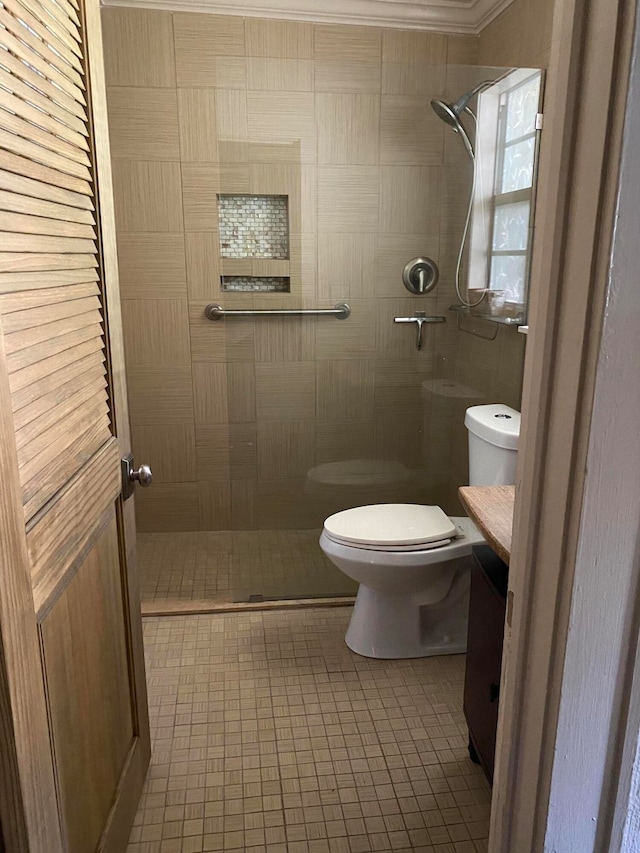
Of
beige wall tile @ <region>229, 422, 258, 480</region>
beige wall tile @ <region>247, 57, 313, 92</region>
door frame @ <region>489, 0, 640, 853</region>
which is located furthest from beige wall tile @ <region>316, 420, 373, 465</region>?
door frame @ <region>489, 0, 640, 853</region>

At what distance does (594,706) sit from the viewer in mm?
694

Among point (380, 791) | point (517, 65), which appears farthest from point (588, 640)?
point (517, 65)

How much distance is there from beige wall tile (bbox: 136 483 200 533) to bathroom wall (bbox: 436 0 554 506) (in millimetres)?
1224

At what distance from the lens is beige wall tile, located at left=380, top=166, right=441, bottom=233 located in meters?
2.46

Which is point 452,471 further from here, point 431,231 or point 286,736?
point 286,736

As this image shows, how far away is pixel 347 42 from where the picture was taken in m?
2.67

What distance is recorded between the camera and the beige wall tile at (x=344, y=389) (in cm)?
260

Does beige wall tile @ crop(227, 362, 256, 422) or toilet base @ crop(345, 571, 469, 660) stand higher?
beige wall tile @ crop(227, 362, 256, 422)

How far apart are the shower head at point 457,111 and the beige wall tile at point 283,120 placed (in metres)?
0.47

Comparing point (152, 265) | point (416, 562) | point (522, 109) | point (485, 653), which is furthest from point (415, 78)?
point (485, 653)

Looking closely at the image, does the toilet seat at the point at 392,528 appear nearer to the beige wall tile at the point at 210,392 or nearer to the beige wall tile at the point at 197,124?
the beige wall tile at the point at 210,392

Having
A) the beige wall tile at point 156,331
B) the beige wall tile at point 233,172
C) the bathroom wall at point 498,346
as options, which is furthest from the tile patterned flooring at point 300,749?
the beige wall tile at point 233,172

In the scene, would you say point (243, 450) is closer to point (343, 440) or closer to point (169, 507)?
point (343, 440)

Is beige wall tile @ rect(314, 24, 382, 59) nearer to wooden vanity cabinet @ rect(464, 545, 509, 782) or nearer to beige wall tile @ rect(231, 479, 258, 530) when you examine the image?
beige wall tile @ rect(231, 479, 258, 530)
